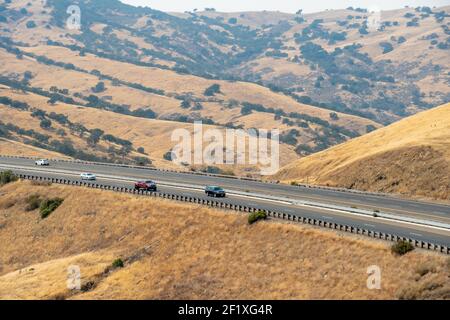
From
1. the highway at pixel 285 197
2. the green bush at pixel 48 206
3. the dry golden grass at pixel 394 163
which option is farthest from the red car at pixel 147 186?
the dry golden grass at pixel 394 163

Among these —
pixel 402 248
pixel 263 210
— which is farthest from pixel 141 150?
pixel 402 248

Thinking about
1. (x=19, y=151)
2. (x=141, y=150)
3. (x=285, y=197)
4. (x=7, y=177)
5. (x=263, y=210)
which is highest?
(x=263, y=210)

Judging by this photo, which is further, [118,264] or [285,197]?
[285,197]

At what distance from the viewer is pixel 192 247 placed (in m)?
54.2

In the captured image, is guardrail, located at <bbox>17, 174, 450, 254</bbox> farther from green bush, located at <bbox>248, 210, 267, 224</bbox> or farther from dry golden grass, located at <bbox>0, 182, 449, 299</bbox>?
dry golden grass, located at <bbox>0, 182, 449, 299</bbox>

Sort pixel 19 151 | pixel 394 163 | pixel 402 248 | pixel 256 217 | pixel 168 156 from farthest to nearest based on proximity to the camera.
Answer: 1. pixel 168 156
2. pixel 19 151
3. pixel 394 163
4. pixel 256 217
5. pixel 402 248

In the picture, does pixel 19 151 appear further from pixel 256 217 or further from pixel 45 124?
pixel 256 217

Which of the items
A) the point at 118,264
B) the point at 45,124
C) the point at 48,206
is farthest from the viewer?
the point at 45,124

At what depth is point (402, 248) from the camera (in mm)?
43688

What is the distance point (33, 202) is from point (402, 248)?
143 feet

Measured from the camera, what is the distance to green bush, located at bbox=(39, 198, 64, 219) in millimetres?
70000

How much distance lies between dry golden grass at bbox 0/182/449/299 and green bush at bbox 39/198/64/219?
3.15 feet

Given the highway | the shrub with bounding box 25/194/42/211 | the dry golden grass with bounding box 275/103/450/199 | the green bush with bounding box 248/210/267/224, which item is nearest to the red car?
the highway

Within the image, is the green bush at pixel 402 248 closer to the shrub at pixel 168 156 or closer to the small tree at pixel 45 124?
the shrub at pixel 168 156
